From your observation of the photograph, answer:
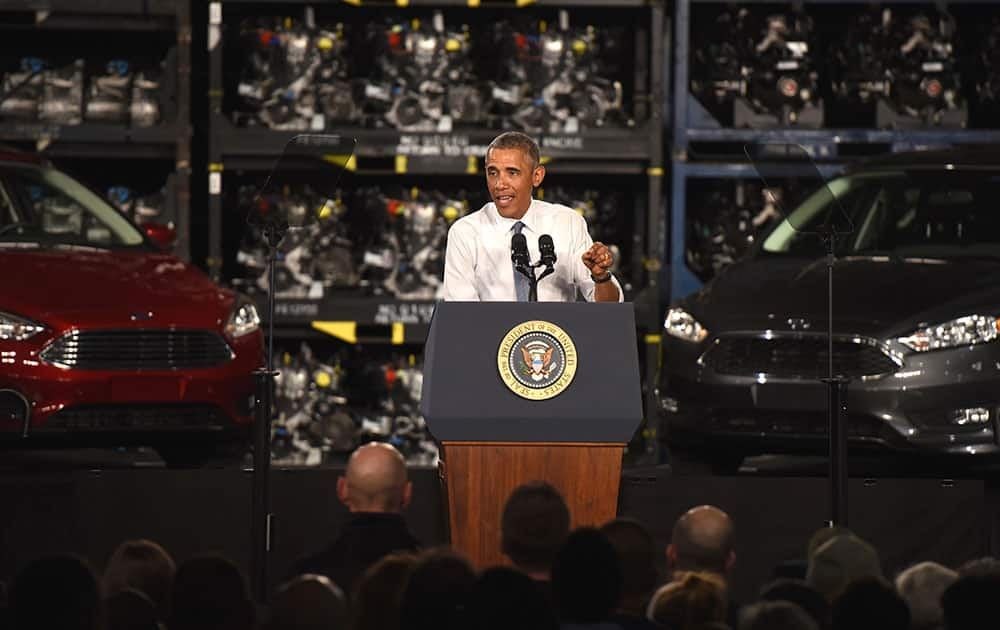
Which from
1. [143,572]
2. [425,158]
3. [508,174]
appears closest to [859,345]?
[508,174]

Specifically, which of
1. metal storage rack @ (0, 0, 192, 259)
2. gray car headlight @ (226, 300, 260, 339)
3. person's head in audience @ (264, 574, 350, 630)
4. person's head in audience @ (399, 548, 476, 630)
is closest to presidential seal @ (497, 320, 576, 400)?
person's head in audience @ (399, 548, 476, 630)

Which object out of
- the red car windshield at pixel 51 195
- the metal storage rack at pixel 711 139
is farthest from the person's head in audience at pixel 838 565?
the metal storage rack at pixel 711 139

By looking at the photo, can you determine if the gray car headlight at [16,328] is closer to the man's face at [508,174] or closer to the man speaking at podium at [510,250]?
the man speaking at podium at [510,250]

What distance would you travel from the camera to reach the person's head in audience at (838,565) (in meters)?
4.81

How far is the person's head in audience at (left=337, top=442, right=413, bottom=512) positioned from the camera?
532 centimetres

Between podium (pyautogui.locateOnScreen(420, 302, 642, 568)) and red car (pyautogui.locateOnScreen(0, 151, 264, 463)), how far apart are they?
10.3 feet

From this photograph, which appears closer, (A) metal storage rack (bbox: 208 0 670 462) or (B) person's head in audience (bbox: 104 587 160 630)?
(B) person's head in audience (bbox: 104 587 160 630)

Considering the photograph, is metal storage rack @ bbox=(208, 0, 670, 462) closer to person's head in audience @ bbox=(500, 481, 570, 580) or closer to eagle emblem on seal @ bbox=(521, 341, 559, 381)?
eagle emblem on seal @ bbox=(521, 341, 559, 381)

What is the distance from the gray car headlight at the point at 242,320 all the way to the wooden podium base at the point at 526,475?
349 cm

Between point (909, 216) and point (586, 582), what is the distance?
5782 mm

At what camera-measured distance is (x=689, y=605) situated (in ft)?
14.3

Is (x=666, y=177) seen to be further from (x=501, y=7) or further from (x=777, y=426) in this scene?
(x=777, y=426)

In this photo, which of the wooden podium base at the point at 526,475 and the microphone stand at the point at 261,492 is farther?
the microphone stand at the point at 261,492

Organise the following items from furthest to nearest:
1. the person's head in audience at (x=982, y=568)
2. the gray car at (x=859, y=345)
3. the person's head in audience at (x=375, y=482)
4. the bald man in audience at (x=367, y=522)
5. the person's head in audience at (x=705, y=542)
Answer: the gray car at (x=859, y=345)
the person's head in audience at (x=375, y=482)
the bald man in audience at (x=367, y=522)
the person's head in audience at (x=705, y=542)
the person's head in audience at (x=982, y=568)
